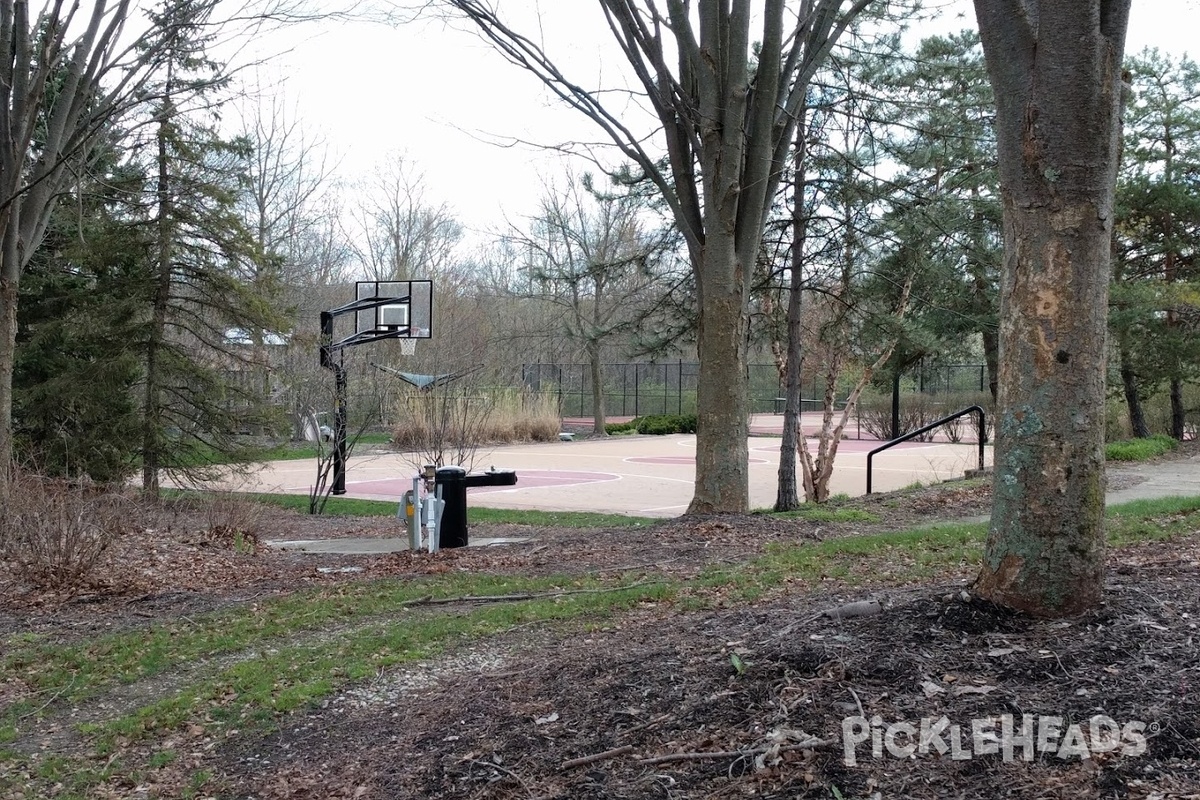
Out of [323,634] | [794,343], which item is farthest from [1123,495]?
[323,634]

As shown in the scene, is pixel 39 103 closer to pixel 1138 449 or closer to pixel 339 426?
pixel 339 426

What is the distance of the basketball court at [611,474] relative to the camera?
666 inches

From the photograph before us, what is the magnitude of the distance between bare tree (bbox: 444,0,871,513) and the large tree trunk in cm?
577

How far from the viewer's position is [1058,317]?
3.65 meters

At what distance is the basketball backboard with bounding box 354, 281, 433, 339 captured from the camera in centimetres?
2262

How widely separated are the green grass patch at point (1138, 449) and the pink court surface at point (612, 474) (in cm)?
280

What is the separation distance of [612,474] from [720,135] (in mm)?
13013

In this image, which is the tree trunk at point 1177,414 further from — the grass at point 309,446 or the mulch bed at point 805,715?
the mulch bed at point 805,715

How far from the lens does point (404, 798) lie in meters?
3.40

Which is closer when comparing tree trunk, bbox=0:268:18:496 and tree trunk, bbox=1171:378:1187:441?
tree trunk, bbox=0:268:18:496

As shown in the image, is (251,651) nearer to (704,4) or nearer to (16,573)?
(16,573)

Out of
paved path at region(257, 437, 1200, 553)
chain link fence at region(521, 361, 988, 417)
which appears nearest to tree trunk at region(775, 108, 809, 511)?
paved path at region(257, 437, 1200, 553)

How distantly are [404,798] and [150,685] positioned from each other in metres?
2.62

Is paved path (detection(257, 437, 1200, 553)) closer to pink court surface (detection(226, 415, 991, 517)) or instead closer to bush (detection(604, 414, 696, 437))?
pink court surface (detection(226, 415, 991, 517))
